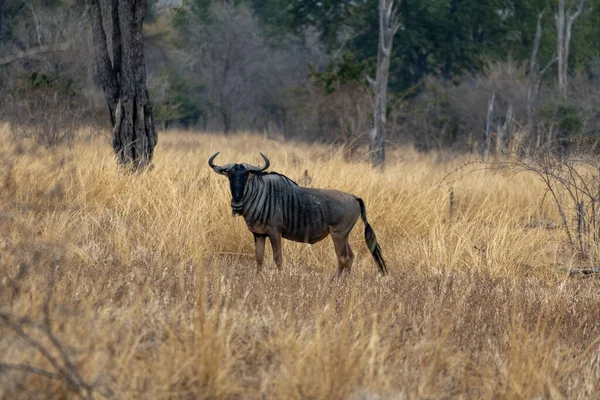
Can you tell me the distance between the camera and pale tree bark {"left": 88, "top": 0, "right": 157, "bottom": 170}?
417 inches

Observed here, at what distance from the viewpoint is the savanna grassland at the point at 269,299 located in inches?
148

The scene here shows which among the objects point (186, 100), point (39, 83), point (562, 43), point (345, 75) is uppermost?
point (39, 83)

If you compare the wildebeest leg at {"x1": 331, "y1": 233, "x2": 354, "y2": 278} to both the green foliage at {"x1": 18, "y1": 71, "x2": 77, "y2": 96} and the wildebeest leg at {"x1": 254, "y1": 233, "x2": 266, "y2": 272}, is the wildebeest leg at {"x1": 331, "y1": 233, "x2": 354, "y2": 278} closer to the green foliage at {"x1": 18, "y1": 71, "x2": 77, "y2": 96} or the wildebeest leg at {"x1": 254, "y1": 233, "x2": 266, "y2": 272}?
the wildebeest leg at {"x1": 254, "y1": 233, "x2": 266, "y2": 272}

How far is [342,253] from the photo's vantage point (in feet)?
23.9

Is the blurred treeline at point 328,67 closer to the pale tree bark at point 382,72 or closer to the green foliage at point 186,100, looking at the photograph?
the green foliage at point 186,100

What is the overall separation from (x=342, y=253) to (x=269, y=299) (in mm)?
1905

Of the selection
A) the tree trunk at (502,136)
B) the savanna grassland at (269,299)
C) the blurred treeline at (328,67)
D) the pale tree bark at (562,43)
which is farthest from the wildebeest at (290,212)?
the pale tree bark at (562,43)

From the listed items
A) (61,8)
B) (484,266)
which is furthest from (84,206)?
(61,8)

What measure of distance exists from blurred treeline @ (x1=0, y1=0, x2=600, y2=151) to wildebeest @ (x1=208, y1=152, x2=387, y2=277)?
10611mm

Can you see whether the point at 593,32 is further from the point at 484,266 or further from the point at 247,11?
the point at 484,266

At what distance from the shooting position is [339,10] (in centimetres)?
3081

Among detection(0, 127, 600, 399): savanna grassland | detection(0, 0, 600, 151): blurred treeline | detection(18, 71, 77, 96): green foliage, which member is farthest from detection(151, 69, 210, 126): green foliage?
→ detection(0, 127, 600, 399): savanna grassland

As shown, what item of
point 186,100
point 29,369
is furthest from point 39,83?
point 186,100

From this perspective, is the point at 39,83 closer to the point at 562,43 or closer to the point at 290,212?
the point at 290,212
